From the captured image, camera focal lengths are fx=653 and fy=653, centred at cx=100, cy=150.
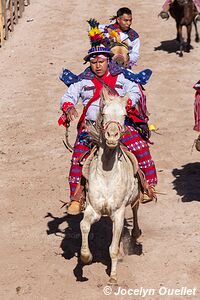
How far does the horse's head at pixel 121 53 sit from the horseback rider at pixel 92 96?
82.4 inches

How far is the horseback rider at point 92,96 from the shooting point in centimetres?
853

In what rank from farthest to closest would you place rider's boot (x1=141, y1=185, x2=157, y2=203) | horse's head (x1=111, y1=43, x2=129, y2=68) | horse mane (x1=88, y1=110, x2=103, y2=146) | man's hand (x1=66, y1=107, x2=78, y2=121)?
horse's head (x1=111, y1=43, x2=129, y2=68), rider's boot (x1=141, y1=185, x2=157, y2=203), man's hand (x1=66, y1=107, x2=78, y2=121), horse mane (x1=88, y1=110, x2=103, y2=146)

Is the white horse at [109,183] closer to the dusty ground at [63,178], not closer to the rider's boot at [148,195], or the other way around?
the rider's boot at [148,195]

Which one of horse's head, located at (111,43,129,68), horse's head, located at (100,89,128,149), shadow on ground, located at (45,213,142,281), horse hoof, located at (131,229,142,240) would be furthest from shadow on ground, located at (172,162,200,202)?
horse's head, located at (100,89,128,149)

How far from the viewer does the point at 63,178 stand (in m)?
12.6

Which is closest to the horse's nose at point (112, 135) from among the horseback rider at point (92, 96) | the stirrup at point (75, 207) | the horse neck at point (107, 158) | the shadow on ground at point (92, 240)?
the horse neck at point (107, 158)

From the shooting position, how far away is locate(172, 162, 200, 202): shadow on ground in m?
11.8

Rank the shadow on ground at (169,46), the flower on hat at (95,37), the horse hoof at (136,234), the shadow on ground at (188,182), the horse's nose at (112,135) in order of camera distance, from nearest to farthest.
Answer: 1. the horse's nose at (112,135)
2. the flower on hat at (95,37)
3. the horse hoof at (136,234)
4. the shadow on ground at (188,182)
5. the shadow on ground at (169,46)

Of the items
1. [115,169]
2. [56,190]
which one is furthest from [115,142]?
[56,190]

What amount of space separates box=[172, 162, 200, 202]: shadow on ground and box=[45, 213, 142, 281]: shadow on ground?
5.24 ft

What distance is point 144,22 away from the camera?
2420 centimetres

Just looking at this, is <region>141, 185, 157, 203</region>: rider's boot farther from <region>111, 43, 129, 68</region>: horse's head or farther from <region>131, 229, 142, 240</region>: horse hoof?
<region>111, 43, 129, 68</region>: horse's head

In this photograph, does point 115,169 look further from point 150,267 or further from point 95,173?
point 150,267

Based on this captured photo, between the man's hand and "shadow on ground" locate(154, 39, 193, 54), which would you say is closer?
the man's hand
